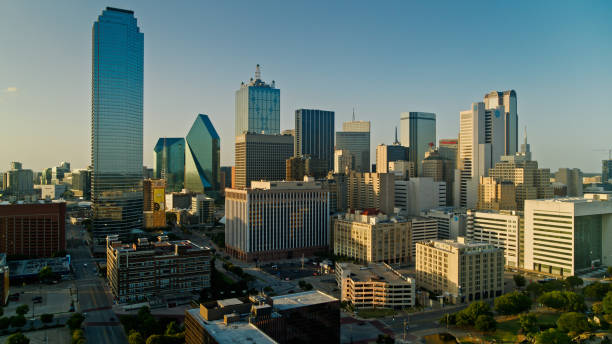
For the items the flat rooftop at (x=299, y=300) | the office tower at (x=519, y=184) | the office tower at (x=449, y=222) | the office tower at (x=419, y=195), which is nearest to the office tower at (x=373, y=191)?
the office tower at (x=419, y=195)

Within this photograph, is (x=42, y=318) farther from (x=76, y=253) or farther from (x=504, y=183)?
(x=504, y=183)

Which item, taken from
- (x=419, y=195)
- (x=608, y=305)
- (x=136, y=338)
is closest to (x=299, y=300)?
(x=136, y=338)

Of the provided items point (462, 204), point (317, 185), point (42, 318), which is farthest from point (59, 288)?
point (462, 204)

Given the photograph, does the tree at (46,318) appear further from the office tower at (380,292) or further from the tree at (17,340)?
the office tower at (380,292)

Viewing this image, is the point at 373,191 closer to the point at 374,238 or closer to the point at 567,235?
the point at 374,238

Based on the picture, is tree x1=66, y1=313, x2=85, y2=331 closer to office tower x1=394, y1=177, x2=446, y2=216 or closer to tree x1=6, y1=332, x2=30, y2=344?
tree x1=6, y1=332, x2=30, y2=344
